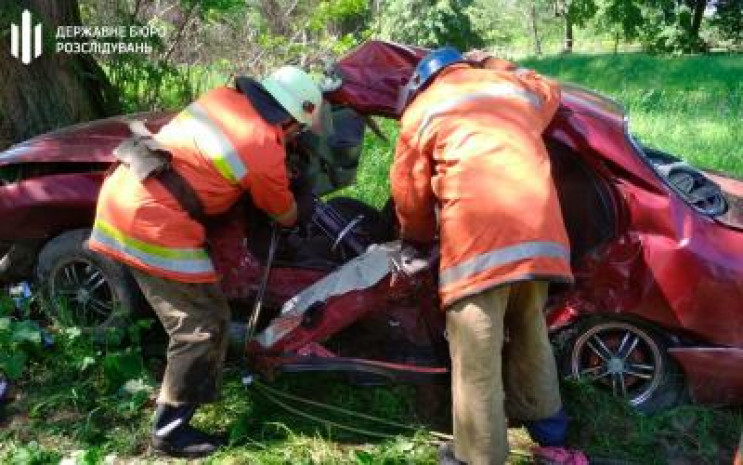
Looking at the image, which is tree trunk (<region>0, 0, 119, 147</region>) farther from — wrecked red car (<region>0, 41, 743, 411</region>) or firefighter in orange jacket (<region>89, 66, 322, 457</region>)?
firefighter in orange jacket (<region>89, 66, 322, 457</region>)

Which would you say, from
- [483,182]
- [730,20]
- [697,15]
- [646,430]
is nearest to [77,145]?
[483,182]

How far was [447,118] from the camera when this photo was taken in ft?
10.0

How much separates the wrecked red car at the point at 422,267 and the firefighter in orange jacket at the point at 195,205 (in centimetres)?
32

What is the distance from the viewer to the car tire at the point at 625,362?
3.66 meters

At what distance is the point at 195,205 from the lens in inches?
131

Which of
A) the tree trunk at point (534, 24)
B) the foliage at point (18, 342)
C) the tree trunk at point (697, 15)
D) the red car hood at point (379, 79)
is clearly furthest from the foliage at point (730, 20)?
the foliage at point (18, 342)

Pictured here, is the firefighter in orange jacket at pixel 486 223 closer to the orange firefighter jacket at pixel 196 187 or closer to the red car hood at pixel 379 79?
the red car hood at pixel 379 79

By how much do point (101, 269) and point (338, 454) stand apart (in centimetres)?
151

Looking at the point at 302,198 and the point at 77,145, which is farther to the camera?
the point at 77,145

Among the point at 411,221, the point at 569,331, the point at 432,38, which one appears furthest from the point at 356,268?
the point at 432,38

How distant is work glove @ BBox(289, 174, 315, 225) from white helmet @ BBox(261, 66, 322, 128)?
1.38 feet

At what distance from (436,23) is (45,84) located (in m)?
20.6

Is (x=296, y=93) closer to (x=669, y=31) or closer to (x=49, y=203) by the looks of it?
(x=49, y=203)

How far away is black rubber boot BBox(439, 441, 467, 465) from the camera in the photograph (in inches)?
131
